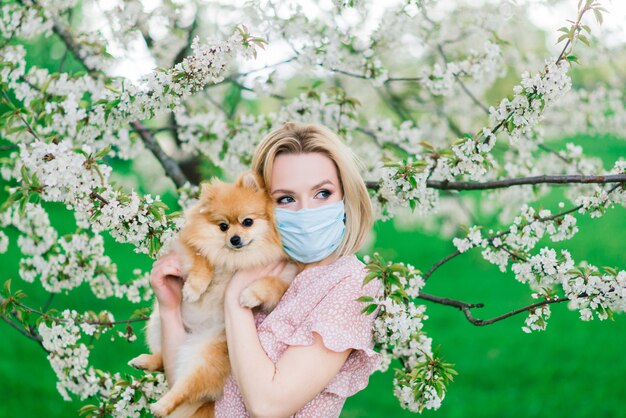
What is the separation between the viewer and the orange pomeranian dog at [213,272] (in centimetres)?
281

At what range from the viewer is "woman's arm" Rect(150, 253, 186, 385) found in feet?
9.81

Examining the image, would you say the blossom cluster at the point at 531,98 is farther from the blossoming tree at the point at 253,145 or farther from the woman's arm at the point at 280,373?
the woman's arm at the point at 280,373

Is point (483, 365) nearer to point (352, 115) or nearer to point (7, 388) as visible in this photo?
point (352, 115)

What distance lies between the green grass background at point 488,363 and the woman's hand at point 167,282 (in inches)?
152

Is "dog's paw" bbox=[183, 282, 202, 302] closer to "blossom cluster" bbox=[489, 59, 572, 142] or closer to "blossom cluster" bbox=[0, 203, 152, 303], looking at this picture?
"blossom cluster" bbox=[0, 203, 152, 303]

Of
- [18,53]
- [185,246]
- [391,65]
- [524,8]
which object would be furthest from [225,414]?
[391,65]

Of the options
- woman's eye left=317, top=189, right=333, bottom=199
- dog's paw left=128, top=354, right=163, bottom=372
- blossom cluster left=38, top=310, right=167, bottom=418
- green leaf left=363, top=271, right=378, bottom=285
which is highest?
woman's eye left=317, top=189, right=333, bottom=199

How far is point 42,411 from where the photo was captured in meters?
6.59

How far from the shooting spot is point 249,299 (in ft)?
8.73

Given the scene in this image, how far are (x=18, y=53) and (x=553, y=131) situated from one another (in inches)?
238

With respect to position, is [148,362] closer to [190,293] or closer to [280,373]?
[190,293]

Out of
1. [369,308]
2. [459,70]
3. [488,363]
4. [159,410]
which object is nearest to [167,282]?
[159,410]

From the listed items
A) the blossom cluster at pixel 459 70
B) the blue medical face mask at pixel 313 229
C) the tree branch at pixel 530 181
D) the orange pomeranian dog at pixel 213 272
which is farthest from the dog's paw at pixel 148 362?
the blossom cluster at pixel 459 70

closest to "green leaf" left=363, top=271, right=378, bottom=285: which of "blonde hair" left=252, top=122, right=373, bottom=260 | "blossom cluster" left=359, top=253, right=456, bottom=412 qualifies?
"blossom cluster" left=359, top=253, right=456, bottom=412
